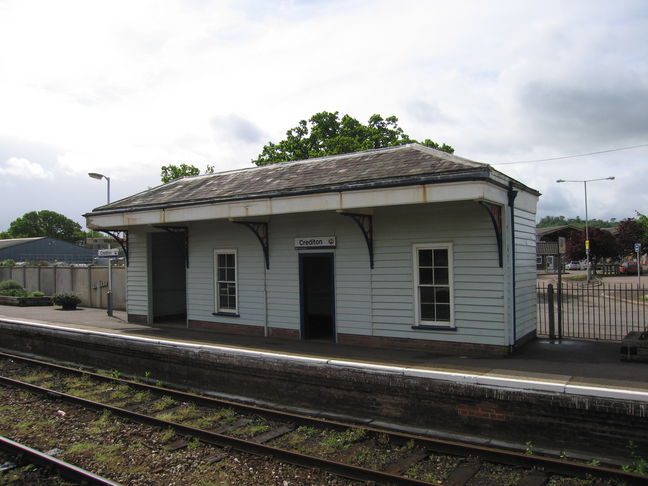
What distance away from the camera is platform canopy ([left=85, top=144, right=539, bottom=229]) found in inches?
343

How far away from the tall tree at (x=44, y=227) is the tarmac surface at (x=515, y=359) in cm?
9898

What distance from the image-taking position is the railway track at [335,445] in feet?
18.5

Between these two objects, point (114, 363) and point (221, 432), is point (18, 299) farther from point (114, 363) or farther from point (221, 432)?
point (221, 432)

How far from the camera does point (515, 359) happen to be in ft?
29.0

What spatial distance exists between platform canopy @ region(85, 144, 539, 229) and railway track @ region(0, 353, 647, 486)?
3.94 m

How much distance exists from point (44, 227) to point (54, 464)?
350 ft

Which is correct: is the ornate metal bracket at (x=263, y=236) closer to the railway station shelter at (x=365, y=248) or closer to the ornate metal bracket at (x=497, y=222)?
the railway station shelter at (x=365, y=248)

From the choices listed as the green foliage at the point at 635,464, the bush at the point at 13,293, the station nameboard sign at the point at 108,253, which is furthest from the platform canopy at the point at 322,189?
the bush at the point at 13,293

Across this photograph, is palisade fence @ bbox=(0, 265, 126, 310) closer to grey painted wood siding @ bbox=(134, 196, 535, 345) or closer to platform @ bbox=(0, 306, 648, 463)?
grey painted wood siding @ bbox=(134, 196, 535, 345)

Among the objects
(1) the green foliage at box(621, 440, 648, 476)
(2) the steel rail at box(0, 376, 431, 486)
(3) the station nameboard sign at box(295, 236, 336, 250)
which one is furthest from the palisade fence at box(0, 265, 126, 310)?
(1) the green foliage at box(621, 440, 648, 476)

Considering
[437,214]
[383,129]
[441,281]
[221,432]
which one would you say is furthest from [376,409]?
[383,129]

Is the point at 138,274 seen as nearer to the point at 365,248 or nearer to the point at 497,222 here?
the point at 365,248

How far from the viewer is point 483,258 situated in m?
9.33

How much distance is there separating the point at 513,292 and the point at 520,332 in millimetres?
1030
